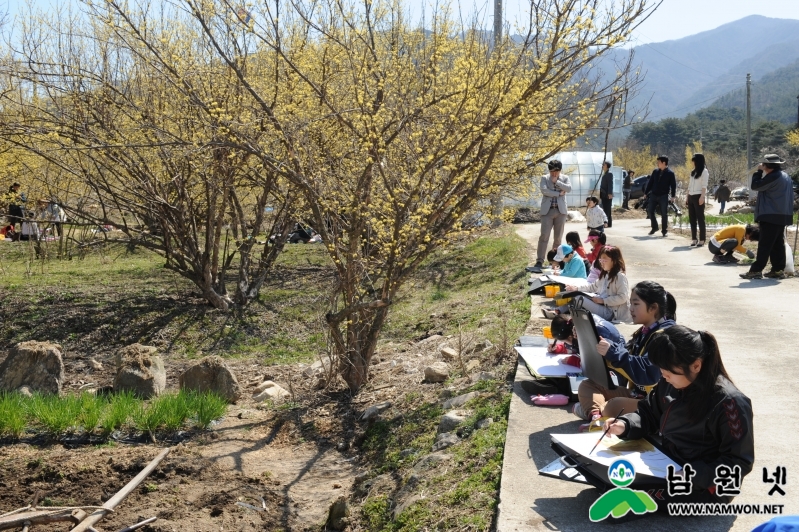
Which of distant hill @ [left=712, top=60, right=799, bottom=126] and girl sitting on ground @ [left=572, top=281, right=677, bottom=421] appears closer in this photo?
girl sitting on ground @ [left=572, top=281, right=677, bottom=421]

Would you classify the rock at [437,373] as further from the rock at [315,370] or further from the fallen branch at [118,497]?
the fallen branch at [118,497]

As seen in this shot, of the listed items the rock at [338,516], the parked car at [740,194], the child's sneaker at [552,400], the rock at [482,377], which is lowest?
the rock at [338,516]

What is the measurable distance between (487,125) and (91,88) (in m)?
6.70

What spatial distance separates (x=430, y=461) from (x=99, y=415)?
337 centimetres

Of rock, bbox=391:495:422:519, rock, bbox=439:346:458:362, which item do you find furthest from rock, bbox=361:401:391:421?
rock, bbox=391:495:422:519

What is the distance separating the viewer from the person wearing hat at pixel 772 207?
10469mm

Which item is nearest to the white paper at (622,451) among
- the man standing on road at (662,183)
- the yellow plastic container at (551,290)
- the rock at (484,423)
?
the rock at (484,423)

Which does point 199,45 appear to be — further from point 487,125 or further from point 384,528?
point 384,528

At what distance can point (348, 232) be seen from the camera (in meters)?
8.36

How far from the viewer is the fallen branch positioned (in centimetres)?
521

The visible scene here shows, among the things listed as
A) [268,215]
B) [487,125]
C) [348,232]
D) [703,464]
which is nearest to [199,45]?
[268,215]

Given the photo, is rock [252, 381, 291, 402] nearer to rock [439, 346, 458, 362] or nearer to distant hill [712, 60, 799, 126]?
rock [439, 346, 458, 362]

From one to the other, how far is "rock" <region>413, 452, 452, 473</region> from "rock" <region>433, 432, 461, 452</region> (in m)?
0.14

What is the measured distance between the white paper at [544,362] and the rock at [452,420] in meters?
0.65
